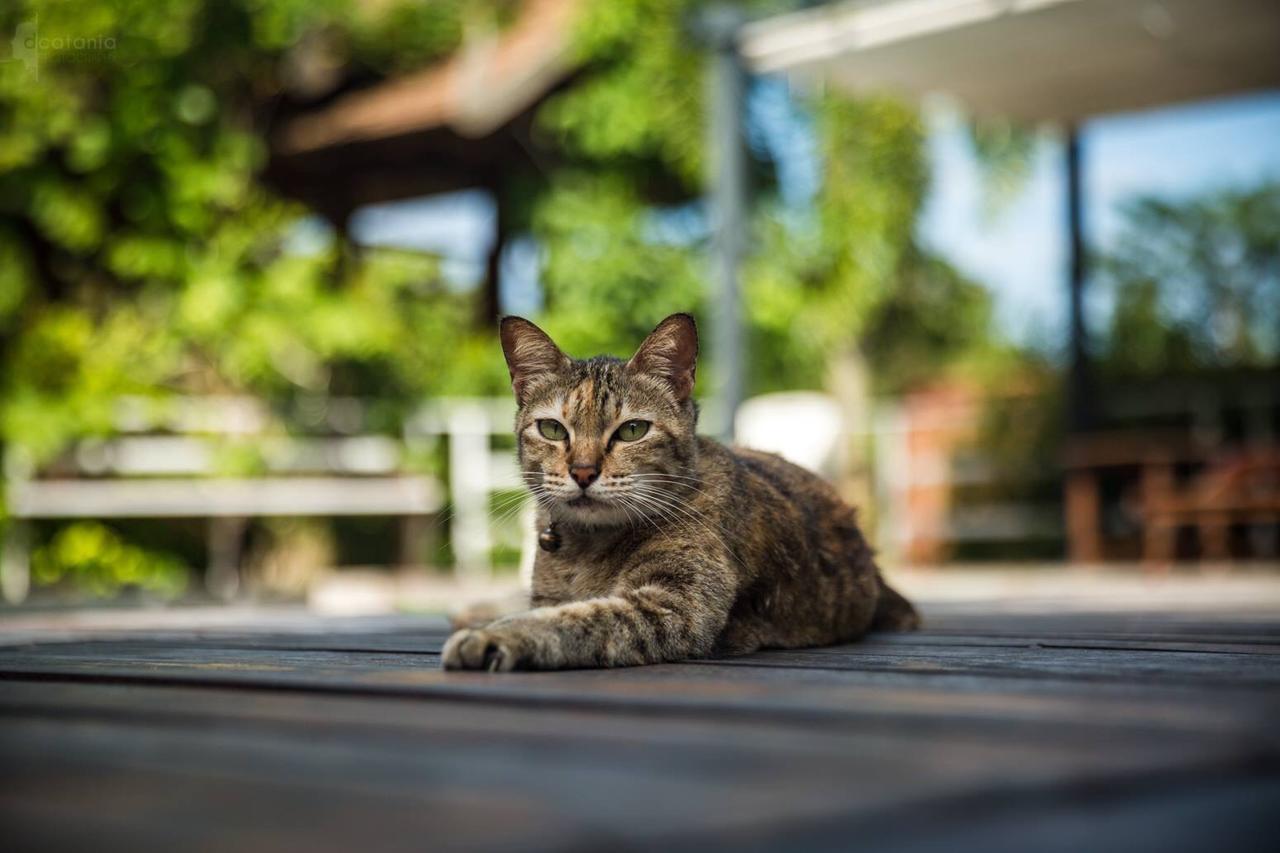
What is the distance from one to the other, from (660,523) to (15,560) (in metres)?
6.94

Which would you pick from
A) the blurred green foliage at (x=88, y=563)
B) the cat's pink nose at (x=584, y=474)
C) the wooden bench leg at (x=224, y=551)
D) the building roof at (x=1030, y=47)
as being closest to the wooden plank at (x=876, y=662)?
the cat's pink nose at (x=584, y=474)

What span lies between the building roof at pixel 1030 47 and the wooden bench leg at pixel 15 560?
5309 millimetres

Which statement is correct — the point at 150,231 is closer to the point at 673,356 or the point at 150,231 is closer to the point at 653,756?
the point at 673,356

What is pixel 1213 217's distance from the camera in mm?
11516

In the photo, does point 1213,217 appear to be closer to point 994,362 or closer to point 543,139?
point 994,362

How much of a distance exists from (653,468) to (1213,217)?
34.1 ft

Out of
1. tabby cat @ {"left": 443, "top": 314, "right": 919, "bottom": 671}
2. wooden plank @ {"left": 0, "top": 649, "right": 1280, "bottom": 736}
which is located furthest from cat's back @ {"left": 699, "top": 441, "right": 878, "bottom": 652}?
wooden plank @ {"left": 0, "top": 649, "right": 1280, "bottom": 736}

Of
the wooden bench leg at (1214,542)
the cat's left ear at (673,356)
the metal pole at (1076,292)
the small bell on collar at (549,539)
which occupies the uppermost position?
the metal pole at (1076,292)

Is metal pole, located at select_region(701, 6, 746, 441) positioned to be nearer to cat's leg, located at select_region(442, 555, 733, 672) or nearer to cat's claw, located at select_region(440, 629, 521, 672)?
cat's leg, located at select_region(442, 555, 733, 672)

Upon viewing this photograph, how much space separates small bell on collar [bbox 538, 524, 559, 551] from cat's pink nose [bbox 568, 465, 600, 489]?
9.3 inches

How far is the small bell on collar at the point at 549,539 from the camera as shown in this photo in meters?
2.65

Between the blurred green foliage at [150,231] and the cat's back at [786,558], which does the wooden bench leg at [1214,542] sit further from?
the cat's back at [786,558]

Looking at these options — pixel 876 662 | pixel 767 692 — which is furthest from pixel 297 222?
pixel 767 692

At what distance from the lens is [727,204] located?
711 cm
